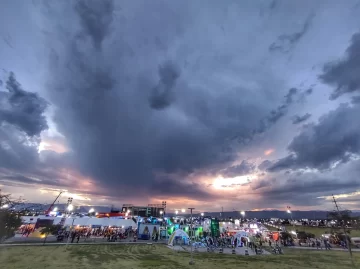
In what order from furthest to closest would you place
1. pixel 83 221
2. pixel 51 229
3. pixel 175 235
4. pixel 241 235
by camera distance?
pixel 83 221 → pixel 51 229 → pixel 175 235 → pixel 241 235

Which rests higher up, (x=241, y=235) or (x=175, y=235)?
(x=241, y=235)

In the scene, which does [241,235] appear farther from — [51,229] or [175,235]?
[51,229]

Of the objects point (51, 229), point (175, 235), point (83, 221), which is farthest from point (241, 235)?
point (51, 229)

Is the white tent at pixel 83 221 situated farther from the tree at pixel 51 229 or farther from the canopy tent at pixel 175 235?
the canopy tent at pixel 175 235

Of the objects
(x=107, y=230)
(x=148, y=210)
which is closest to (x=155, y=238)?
(x=107, y=230)

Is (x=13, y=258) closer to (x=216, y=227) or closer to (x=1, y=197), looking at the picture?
(x=1, y=197)

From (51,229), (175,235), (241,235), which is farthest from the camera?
(51,229)

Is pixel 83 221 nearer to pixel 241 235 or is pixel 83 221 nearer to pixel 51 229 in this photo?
pixel 51 229

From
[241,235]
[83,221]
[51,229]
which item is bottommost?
[51,229]

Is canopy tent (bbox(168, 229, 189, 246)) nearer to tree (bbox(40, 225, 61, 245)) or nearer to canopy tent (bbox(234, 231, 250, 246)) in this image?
canopy tent (bbox(234, 231, 250, 246))

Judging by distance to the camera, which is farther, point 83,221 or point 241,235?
point 83,221

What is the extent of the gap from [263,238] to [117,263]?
54107 millimetres

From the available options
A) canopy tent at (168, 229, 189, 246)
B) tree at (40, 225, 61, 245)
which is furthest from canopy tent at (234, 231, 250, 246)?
tree at (40, 225, 61, 245)

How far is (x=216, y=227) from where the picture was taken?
6469 centimetres
